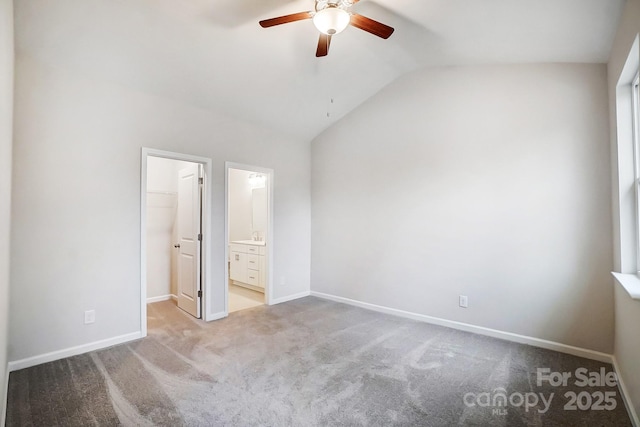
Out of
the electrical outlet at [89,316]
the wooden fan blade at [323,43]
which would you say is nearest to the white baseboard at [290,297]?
the electrical outlet at [89,316]

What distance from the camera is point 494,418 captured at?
193 cm

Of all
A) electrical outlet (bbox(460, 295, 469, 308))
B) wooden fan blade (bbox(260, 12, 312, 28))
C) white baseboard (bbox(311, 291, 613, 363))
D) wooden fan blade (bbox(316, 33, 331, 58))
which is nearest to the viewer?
wooden fan blade (bbox(260, 12, 312, 28))

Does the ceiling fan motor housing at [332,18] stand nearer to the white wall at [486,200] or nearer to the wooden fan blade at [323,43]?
the wooden fan blade at [323,43]

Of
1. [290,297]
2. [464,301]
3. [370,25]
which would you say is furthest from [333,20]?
[290,297]

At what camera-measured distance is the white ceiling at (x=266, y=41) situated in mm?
2311

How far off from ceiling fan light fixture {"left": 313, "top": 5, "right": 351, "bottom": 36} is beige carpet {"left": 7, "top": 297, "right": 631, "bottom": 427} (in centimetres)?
262

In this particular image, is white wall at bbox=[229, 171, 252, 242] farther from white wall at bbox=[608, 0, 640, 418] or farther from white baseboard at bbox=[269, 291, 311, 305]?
white wall at bbox=[608, 0, 640, 418]

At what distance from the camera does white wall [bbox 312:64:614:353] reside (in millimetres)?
2771

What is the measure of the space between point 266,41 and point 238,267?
3.93 meters

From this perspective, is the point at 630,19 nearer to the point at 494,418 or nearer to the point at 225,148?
the point at 494,418

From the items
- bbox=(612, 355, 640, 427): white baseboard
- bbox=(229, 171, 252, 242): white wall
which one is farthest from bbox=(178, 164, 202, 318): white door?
bbox=(612, 355, 640, 427): white baseboard

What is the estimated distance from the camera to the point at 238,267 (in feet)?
18.4

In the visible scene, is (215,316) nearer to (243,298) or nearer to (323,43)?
(243,298)

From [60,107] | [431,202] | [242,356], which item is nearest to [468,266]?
[431,202]
